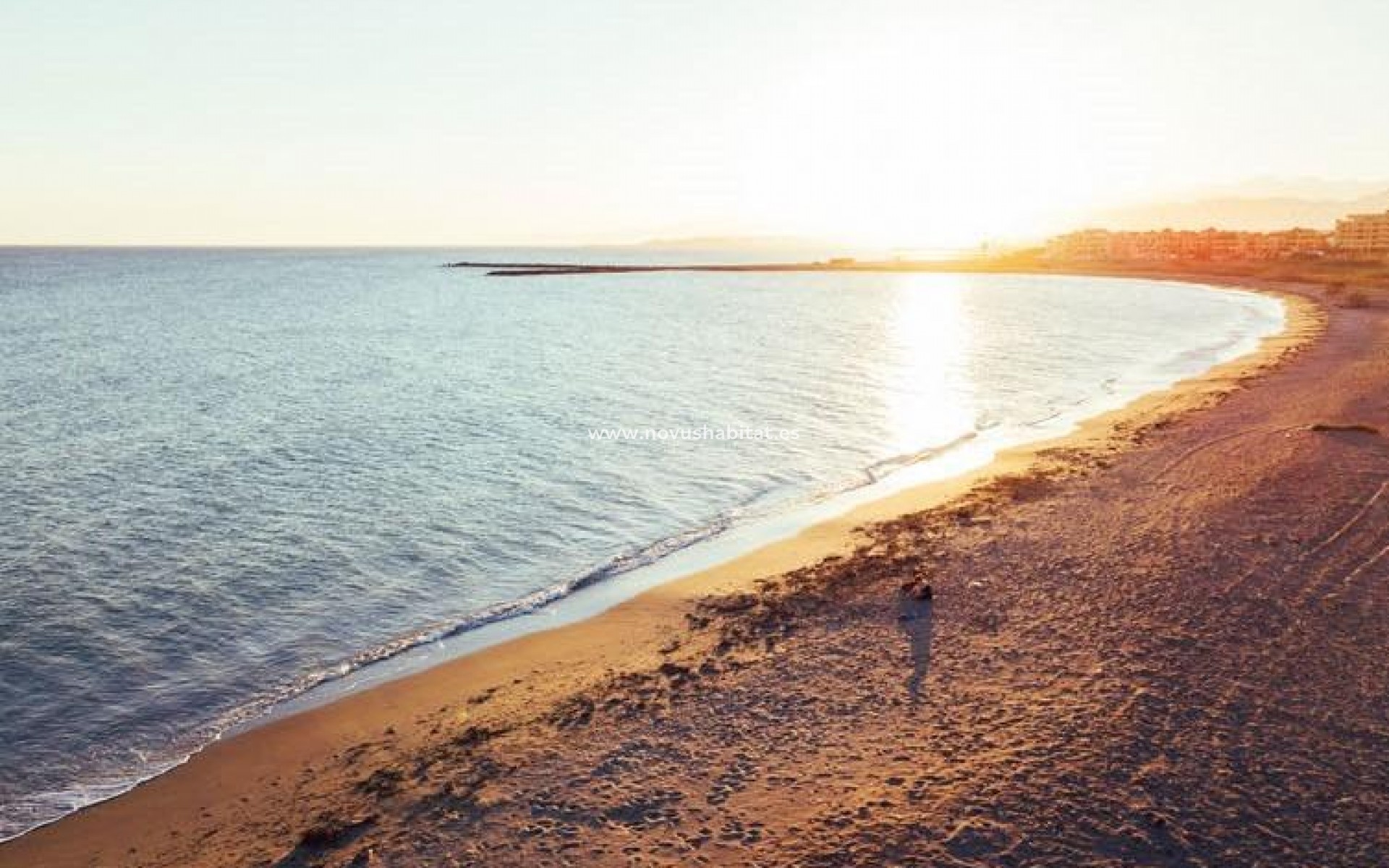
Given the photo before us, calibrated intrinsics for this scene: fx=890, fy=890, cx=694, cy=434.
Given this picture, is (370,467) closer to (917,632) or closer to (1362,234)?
(917,632)

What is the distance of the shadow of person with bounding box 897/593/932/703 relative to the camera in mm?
12297

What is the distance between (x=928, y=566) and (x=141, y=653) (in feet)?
45.0

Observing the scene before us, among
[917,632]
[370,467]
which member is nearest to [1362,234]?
[370,467]

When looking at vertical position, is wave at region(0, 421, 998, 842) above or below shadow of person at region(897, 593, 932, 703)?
below

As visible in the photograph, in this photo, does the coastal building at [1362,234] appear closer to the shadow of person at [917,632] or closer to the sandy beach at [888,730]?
the sandy beach at [888,730]

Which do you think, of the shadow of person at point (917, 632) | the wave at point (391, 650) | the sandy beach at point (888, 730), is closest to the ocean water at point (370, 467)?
the wave at point (391, 650)

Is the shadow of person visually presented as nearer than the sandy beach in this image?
No

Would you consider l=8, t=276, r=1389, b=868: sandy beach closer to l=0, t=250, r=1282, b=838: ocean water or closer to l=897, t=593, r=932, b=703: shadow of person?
l=897, t=593, r=932, b=703: shadow of person

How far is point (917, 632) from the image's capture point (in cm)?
1395

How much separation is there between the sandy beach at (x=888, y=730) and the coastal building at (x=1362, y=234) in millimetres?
197107

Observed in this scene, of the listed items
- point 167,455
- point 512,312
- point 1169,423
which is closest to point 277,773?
point 167,455

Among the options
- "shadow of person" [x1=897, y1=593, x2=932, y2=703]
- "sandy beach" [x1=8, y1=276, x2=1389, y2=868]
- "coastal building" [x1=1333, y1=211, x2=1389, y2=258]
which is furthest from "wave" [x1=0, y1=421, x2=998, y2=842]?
"coastal building" [x1=1333, y1=211, x2=1389, y2=258]

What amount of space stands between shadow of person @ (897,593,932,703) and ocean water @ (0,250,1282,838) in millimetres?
6147

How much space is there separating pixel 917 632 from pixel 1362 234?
8787 inches
